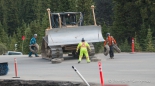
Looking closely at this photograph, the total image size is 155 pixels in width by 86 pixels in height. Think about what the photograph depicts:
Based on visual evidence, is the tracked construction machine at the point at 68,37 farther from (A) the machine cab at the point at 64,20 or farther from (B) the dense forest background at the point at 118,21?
(B) the dense forest background at the point at 118,21

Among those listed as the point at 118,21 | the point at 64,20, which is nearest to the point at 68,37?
the point at 64,20

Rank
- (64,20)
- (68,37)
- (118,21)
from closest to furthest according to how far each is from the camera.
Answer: (68,37)
(64,20)
(118,21)

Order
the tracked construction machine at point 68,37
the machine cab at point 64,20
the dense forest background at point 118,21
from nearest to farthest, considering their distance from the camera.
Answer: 1. the tracked construction machine at point 68,37
2. the machine cab at point 64,20
3. the dense forest background at point 118,21

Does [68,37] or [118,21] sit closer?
[68,37]

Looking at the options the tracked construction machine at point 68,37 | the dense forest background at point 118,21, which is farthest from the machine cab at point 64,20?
the dense forest background at point 118,21

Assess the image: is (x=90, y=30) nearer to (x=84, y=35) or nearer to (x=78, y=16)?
(x=84, y=35)

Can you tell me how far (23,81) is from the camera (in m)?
17.7

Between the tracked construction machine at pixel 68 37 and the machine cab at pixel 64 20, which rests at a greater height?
the machine cab at pixel 64 20

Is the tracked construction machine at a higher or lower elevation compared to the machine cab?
lower

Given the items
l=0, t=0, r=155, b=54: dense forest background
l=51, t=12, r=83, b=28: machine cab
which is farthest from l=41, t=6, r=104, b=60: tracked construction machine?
l=0, t=0, r=155, b=54: dense forest background

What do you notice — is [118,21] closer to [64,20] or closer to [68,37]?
[64,20]

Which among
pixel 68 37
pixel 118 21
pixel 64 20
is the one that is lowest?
pixel 68 37

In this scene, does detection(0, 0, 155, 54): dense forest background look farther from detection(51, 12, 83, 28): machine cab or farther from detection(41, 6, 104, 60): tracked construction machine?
detection(41, 6, 104, 60): tracked construction machine

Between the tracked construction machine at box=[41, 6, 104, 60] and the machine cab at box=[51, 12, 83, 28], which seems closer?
the tracked construction machine at box=[41, 6, 104, 60]
